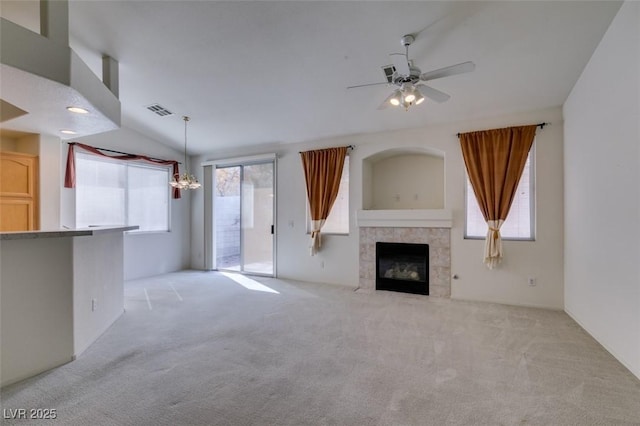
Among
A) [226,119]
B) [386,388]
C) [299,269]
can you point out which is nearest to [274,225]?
[299,269]

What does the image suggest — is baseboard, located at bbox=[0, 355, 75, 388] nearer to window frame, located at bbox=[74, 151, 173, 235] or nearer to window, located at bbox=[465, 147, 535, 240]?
window frame, located at bbox=[74, 151, 173, 235]

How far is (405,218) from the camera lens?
4.88 metres

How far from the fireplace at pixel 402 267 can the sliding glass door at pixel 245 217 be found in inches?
94.5

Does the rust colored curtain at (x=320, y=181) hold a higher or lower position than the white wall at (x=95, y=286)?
higher

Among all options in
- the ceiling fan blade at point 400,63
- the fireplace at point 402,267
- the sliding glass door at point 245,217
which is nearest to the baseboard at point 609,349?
the fireplace at point 402,267

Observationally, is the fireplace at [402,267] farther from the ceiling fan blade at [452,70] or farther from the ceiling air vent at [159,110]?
the ceiling air vent at [159,110]

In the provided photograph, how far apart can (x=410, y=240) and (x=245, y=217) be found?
12.1 feet

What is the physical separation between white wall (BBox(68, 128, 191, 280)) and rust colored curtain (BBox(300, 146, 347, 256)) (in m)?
3.41

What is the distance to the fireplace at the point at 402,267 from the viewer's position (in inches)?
191

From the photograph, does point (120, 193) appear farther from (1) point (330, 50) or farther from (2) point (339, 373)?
(2) point (339, 373)

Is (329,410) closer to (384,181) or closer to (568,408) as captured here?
(568,408)

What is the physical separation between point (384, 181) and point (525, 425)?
434 centimetres

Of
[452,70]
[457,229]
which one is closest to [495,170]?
[457,229]

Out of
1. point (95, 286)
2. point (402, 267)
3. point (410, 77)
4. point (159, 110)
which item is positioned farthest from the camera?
point (402, 267)
